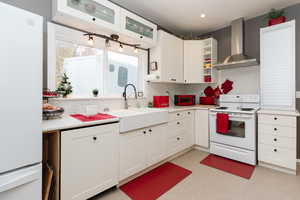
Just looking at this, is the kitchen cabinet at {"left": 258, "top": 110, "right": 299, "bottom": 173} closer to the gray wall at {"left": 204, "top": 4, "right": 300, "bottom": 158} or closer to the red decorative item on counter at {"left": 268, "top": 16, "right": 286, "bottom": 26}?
the gray wall at {"left": 204, "top": 4, "right": 300, "bottom": 158}

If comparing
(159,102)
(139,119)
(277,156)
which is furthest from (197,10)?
(277,156)

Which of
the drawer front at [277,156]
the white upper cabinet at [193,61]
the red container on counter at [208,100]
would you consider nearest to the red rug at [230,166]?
the drawer front at [277,156]

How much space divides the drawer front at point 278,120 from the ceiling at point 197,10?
1.90 metres

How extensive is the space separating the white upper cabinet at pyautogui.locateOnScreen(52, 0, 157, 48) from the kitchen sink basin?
1.22m

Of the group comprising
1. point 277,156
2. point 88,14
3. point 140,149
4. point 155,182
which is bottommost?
point 155,182

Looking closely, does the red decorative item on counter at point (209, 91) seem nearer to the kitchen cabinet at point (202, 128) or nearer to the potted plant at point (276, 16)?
the kitchen cabinet at point (202, 128)

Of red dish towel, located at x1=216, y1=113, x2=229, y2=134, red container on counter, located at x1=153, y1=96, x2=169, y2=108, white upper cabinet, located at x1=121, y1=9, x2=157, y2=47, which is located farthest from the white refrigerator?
red dish towel, located at x1=216, y1=113, x2=229, y2=134

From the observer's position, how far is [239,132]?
8.41 ft

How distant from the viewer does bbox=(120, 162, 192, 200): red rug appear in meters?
1.76

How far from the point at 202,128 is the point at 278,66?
1699 millimetres

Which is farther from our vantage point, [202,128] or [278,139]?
[202,128]

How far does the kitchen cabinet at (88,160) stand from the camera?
4.57 feet

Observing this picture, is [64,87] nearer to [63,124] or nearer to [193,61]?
[63,124]

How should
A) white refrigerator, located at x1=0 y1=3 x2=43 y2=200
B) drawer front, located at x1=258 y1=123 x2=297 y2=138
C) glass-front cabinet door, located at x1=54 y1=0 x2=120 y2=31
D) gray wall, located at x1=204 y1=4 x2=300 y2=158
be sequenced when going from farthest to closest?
1. gray wall, located at x1=204 y1=4 x2=300 y2=158
2. drawer front, located at x1=258 y1=123 x2=297 y2=138
3. glass-front cabinet door, located at x1=54 y1=0 x2=120 y2=31
4. white refrigerator, located at x1=0 y1=3 x2=43 y2=200
